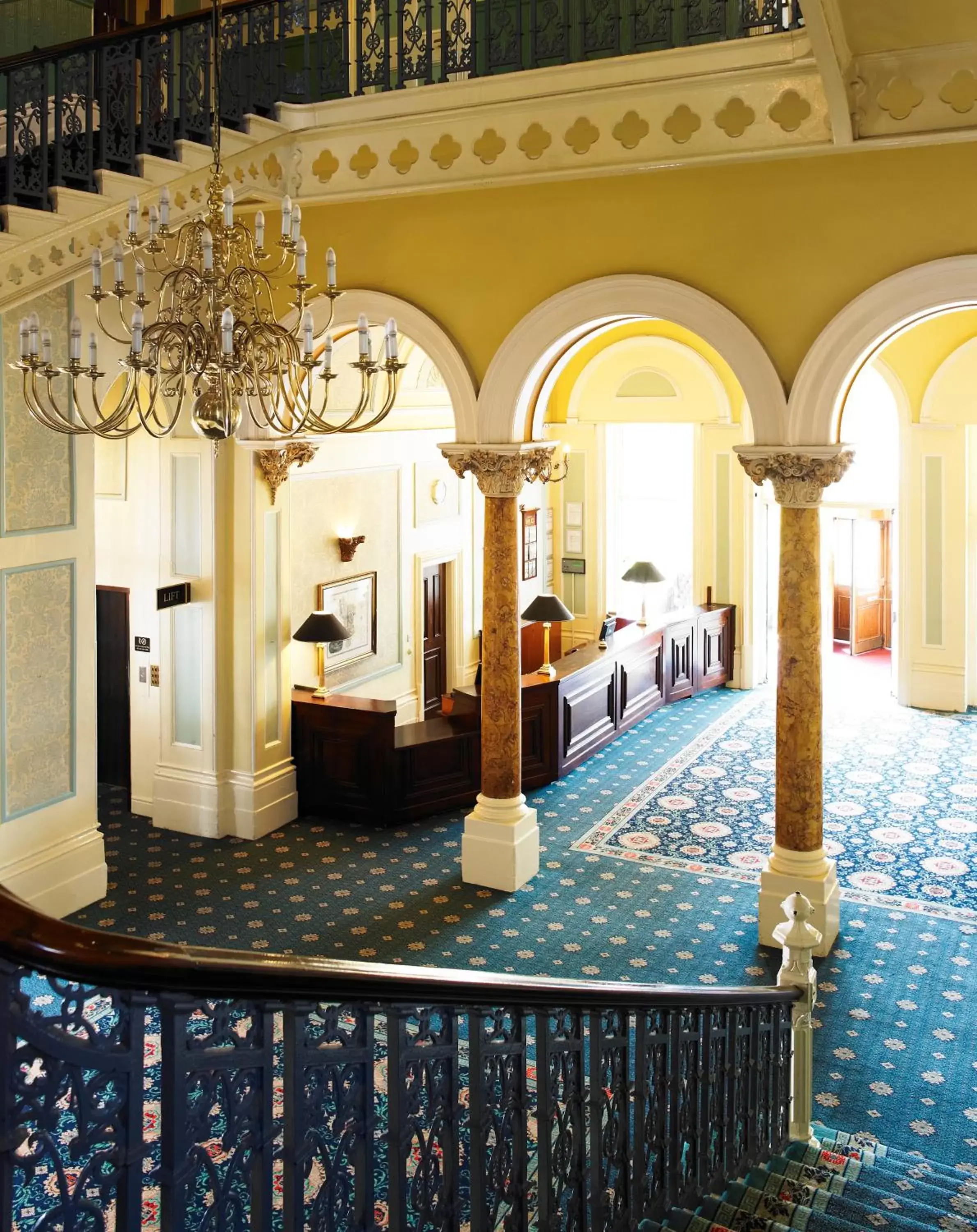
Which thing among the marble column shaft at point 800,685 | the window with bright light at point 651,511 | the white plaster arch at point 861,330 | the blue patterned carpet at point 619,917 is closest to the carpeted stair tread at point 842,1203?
the blue patterned carpet at point 619,917

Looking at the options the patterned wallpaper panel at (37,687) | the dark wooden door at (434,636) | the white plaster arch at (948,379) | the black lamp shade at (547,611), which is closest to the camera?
the patterned wallpaper panel at (37,687)

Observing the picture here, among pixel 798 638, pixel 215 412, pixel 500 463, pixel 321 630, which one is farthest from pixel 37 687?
pixel 798 638

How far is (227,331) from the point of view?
181 inches

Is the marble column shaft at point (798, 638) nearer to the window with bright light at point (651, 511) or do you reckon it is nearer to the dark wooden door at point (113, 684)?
the dark wooden door at point (113, 684)

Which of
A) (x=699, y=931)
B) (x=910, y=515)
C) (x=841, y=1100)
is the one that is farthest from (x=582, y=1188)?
(x=910, y=515)

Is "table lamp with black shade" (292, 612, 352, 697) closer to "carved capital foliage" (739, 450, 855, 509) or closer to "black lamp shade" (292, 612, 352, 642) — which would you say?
"black lamp shade" (292, 612, 352, 642)

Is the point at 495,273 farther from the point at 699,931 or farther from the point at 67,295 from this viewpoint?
the point at 699,931

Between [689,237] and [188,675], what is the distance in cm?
509

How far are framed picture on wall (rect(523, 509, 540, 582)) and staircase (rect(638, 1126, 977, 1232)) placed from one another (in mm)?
10030

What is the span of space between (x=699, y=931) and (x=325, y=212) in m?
5.46

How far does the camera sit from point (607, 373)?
49.6 ft

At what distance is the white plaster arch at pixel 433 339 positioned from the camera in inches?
329

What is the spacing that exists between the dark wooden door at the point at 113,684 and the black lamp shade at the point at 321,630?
4.99 ft

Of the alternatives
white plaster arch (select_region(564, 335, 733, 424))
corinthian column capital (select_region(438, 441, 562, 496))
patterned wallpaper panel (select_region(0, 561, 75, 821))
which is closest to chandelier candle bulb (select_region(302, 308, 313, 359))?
corinthian column capital (select_region(438, 441, 562, 496))
